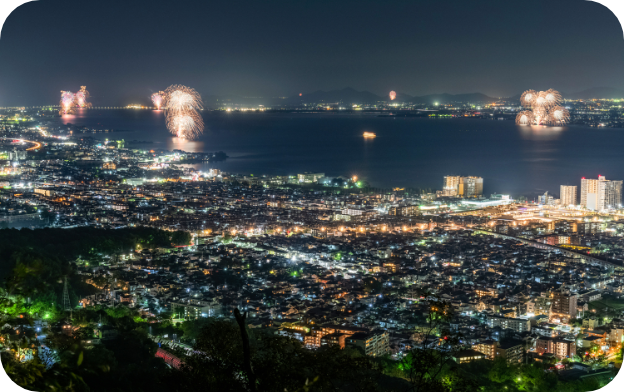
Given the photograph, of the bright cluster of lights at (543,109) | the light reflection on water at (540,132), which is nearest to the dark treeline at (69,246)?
the bright cluster of lights at (543,109)

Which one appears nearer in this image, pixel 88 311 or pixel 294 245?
pixel 88 311

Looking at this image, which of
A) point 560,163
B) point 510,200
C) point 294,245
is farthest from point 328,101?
point 294,245

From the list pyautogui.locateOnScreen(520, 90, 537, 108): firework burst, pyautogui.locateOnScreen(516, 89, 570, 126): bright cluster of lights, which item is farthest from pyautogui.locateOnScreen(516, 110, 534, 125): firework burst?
pyautogui.locateOnScreen(520, 90, 537, 108): firework burst

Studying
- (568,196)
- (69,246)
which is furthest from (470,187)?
(69,246)

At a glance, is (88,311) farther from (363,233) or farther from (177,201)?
(177,201)

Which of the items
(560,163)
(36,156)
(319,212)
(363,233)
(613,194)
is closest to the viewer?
(363,233)

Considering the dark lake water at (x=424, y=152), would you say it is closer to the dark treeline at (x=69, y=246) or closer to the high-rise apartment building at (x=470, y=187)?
the high-rise apartment building at (x=470, y=187)
